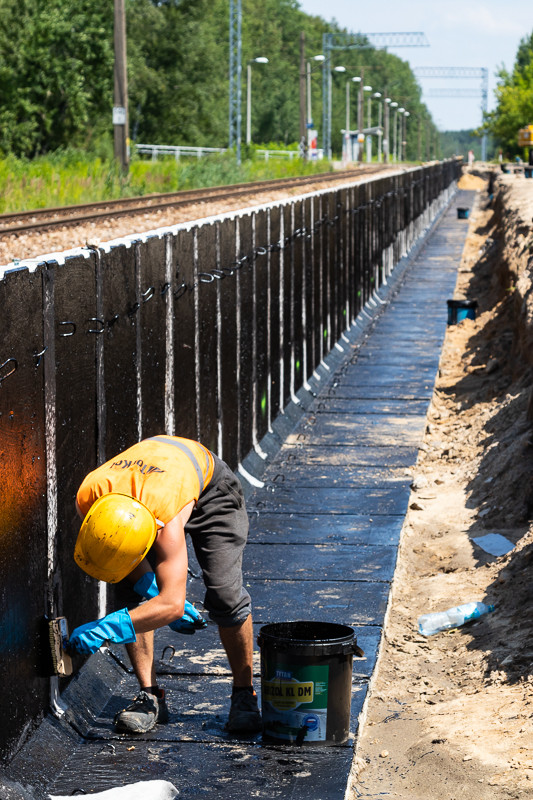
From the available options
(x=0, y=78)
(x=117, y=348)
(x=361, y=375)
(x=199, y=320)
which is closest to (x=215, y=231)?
(x=199, y=320)

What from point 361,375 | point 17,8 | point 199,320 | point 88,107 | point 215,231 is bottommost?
point 361,375

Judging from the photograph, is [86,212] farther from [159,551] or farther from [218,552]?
[159,551]

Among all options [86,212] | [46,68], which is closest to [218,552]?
[86,212]

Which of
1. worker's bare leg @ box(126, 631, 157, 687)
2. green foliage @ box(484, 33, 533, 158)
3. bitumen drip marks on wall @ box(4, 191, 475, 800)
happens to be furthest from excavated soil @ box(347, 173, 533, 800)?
green foliage @ box(484, 33, 533, 158)

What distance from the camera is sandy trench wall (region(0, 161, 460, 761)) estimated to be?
16.5ft

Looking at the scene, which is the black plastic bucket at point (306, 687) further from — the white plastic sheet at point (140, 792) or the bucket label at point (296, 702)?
the white plastic sheet at point (140, 792)

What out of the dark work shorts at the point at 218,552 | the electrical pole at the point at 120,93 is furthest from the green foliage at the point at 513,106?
the dark work shorts at the point at 218,552

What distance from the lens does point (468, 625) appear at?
284 inches

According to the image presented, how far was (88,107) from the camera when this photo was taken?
5091 centimetres

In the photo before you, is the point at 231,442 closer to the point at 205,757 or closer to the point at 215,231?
the point at 215,231

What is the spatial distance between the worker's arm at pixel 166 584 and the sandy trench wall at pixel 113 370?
1.77 ft

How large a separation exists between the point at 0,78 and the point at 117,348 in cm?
4434

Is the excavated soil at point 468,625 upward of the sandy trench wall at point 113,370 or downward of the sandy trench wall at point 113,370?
downward

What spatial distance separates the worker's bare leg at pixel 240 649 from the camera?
5.51 meters
